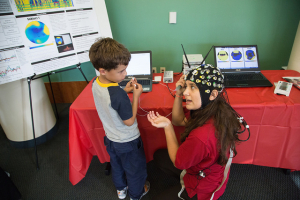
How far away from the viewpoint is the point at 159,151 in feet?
4.49

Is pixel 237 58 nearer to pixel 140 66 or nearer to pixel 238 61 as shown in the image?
pixel 238 61

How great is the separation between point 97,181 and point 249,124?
4.51 feet

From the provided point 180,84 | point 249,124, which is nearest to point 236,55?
point 249,124

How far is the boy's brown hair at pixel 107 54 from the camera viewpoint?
0.84m

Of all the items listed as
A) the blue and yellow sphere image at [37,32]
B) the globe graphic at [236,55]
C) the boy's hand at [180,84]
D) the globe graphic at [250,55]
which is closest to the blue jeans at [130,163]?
the boy's hand at [180,84]

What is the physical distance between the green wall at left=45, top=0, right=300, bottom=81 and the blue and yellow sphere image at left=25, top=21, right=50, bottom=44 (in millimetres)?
763

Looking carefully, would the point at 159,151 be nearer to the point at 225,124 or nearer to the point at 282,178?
the point at 225,124

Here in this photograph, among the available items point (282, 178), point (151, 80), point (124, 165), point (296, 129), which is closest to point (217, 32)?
point (151, 80)

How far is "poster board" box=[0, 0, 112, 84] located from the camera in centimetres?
129

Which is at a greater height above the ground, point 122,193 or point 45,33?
point 45,33

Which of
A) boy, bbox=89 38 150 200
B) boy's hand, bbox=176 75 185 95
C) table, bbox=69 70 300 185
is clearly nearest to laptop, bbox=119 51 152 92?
table, bbox=69 70 300 185

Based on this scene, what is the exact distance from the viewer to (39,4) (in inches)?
53.7

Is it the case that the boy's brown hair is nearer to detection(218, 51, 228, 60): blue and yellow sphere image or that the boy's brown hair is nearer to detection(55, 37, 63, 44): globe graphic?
detection(55, 37, 63, 44): globe graphic

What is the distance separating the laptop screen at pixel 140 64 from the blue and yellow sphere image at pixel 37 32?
76 cm
